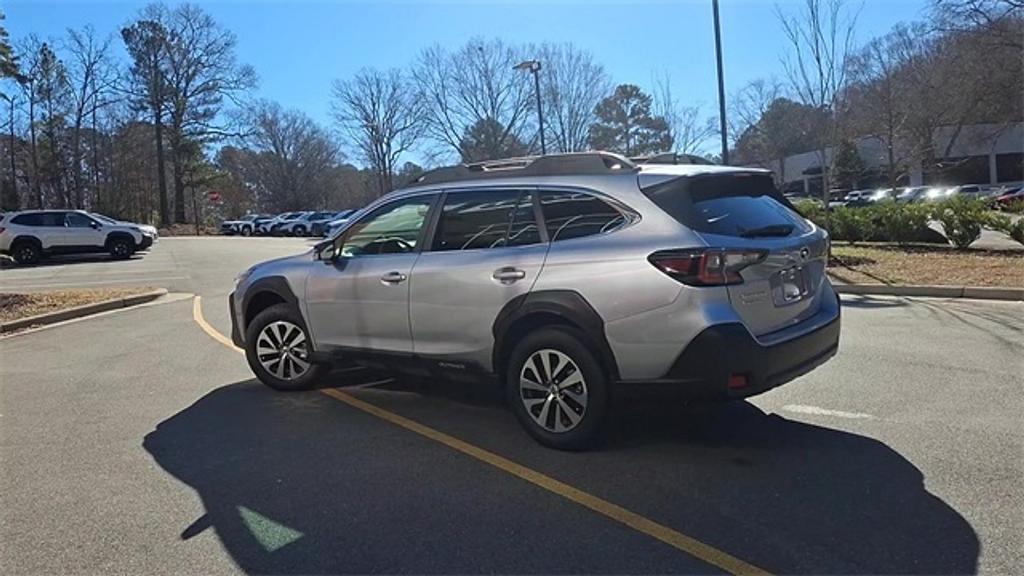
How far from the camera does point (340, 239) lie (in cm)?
550

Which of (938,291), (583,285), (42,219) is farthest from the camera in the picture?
(42,219)

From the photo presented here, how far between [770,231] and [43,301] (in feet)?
40.0

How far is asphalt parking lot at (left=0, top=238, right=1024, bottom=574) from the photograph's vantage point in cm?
312

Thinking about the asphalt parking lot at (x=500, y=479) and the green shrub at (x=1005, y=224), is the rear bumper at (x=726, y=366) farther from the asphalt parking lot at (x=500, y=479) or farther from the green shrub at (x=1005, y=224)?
the green shrub at (x=1005, y=224)

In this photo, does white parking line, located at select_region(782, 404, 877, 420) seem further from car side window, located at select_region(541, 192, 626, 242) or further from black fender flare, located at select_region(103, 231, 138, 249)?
black fender flare, located at select_region(103, 231, 138, 249)

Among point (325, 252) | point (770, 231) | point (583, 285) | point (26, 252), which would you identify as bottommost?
point (583, 285)

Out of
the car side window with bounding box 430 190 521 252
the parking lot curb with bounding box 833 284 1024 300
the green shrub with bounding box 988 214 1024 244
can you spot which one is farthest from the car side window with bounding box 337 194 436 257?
the green shrub with bounding box 988 214 1024 244

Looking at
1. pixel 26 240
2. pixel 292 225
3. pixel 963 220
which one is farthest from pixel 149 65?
pixel 963 220

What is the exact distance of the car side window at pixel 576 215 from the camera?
4.17 m

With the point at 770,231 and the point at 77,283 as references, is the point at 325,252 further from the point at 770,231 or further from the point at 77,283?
the point at 77,283

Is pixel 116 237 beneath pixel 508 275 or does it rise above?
above

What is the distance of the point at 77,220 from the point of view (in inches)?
944

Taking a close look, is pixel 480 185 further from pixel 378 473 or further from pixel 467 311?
pixel 378 473

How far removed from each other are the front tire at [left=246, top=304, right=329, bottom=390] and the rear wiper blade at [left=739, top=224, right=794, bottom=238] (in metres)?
3.53
